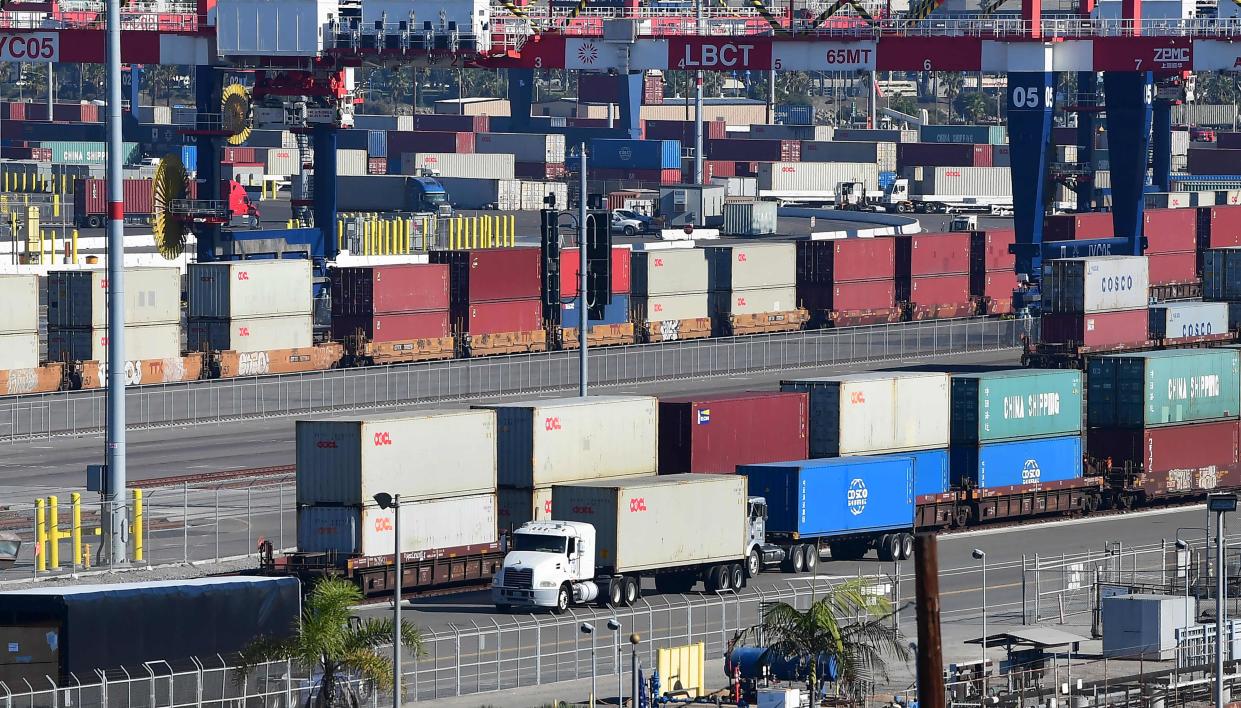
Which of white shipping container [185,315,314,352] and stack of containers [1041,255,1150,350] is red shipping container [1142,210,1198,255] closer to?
stack of containers [1041,255,1150,350]

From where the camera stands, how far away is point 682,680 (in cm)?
4300

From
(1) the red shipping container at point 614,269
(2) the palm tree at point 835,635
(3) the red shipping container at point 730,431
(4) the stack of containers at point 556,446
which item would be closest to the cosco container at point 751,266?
(1) the red shipping container at point 614,269

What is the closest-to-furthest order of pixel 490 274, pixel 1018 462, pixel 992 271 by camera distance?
pixel 1018 462 → pixel 490 274 → pixel 992 271

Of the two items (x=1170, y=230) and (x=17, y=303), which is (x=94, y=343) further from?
(x=1170, y=230)

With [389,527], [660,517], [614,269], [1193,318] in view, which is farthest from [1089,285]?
[389,527]

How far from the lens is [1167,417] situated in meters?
72.1

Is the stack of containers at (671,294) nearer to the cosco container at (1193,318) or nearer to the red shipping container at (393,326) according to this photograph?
the red shipping container at (393,326)

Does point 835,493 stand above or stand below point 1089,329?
below

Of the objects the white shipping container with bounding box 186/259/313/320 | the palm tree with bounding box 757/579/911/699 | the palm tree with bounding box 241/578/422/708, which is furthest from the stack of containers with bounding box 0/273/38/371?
the palm tree with bounding box 757/579/911/699

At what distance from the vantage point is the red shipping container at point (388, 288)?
333 ft

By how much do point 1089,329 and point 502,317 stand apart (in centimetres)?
3055

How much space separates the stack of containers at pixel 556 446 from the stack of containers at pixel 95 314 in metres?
38.1

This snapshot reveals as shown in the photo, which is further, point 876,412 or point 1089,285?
point 1089,285

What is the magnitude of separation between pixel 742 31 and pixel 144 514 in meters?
55.1
